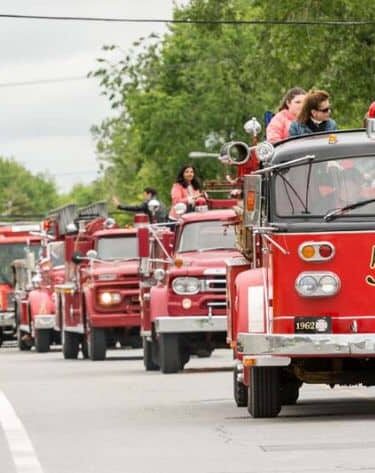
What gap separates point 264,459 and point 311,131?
4.94 metres

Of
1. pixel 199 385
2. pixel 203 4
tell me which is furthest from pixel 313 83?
pixel 199 385

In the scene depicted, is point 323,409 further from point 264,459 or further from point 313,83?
point 313,83

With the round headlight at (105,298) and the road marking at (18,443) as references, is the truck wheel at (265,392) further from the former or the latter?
the round headlight at (105,298)

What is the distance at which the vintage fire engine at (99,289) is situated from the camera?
32.9 meters

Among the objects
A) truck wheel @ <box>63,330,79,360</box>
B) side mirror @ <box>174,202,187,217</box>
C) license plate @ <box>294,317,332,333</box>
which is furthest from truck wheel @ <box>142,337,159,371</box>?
license plate @ <box>294,317,332,333</box>

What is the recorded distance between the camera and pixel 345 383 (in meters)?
16.8

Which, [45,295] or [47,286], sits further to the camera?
[47,286]

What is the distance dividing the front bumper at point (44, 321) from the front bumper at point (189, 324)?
14454 millimetres

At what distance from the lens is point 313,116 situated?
17.5m

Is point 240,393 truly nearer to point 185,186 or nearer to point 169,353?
point 169,353

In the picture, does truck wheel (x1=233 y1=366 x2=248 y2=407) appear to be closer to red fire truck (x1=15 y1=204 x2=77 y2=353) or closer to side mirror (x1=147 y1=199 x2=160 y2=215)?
side mirror (x1=147 y1=199 x2=160 y2=215)

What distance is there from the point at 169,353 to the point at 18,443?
1111 cm

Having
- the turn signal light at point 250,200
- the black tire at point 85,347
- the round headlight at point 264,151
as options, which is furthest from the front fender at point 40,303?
the turn signal light at point 250,200

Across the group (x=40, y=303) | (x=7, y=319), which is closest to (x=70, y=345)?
(x=40, y=303)
